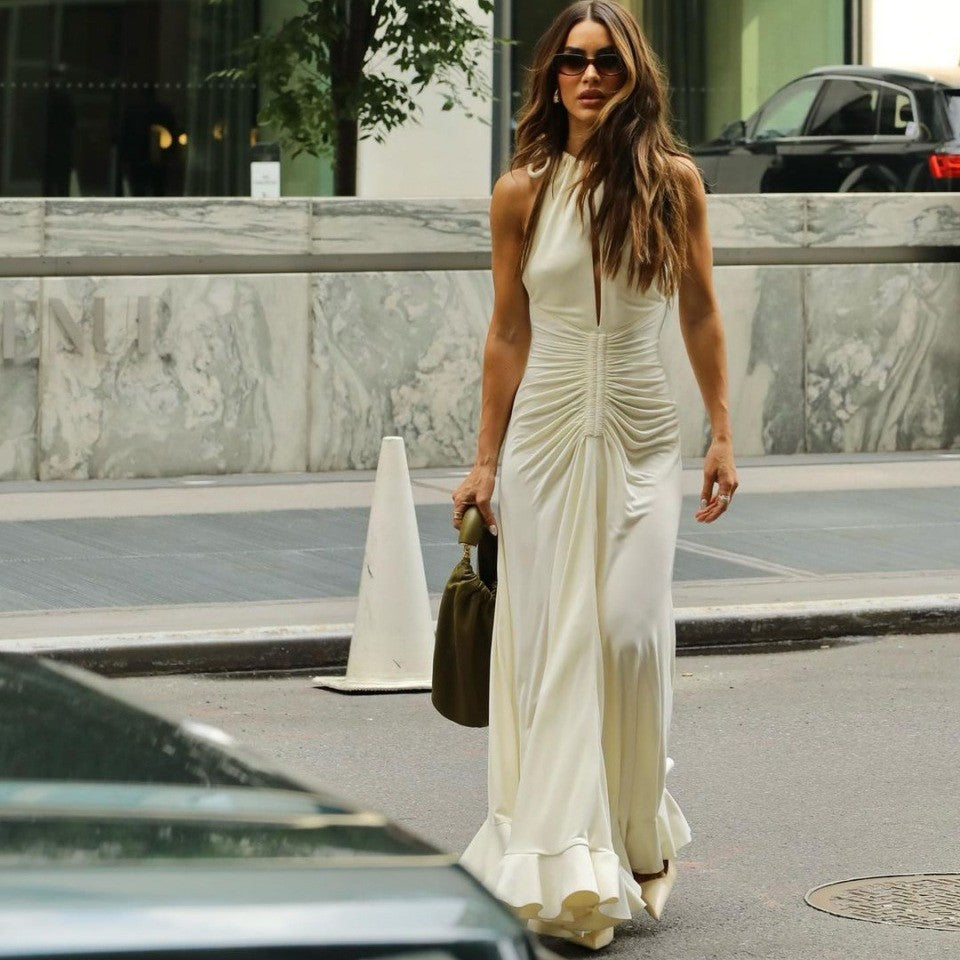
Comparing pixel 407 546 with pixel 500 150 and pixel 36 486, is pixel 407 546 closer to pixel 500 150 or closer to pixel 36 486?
pixel 36 486

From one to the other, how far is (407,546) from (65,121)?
44.9ft

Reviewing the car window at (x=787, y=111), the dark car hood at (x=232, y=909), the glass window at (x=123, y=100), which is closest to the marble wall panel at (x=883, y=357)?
the car window at (x=787, y=111)

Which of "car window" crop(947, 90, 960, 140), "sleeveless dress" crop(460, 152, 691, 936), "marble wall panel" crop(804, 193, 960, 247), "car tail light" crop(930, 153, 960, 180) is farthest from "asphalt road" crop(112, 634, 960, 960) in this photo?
"car window" crop(947, 90, 960, 140)

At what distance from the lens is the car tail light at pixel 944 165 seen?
1833 centimetres

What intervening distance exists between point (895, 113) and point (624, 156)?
49.5 feet

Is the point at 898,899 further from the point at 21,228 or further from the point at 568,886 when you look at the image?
the point at 21,228

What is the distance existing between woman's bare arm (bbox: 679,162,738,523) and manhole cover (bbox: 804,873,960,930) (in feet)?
3.14

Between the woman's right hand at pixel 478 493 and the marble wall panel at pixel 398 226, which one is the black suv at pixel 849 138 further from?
the woman's right hand at pixel 478 493

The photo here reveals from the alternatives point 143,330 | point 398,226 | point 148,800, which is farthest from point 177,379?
point 148,800

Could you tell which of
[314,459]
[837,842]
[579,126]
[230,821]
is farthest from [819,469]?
[230,821]

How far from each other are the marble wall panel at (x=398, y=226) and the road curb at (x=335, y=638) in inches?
186

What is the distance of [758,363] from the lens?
1353 cm

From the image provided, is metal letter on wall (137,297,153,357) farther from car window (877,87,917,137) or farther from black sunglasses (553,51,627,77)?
car window (877,87,917,137)

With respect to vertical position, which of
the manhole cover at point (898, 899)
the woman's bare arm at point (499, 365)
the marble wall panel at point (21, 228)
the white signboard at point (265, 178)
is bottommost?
the manhole cover at point (898, 899)
